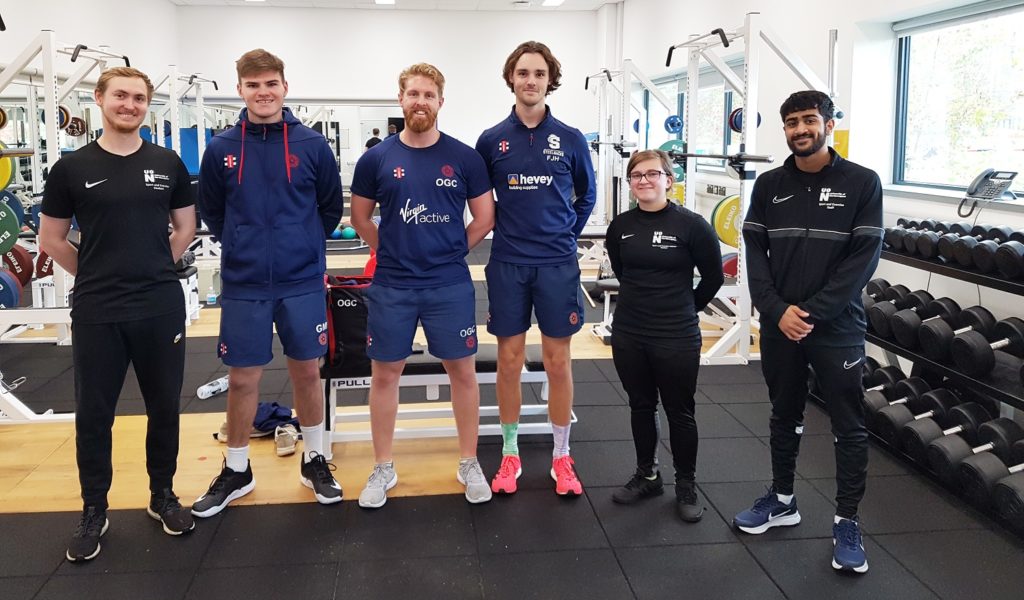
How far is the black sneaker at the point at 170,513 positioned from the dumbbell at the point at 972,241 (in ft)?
10.0

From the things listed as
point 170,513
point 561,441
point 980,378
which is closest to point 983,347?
point 980,378

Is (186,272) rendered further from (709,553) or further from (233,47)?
(233,47)

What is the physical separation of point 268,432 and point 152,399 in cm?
100

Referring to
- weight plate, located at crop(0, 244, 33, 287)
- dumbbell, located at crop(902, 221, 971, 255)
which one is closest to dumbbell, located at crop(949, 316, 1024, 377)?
dumbbell, located at crop(902, 221, 971, 255)

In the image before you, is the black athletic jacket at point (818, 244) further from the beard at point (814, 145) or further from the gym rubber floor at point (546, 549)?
the gym rubber floor at point (546, 549)

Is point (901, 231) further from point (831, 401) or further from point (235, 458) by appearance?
point (235, 458)

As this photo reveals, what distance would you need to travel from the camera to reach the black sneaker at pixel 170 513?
2.52 m

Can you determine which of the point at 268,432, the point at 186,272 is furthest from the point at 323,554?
the point at 186,272

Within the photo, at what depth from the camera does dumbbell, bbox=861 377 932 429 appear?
326 cm

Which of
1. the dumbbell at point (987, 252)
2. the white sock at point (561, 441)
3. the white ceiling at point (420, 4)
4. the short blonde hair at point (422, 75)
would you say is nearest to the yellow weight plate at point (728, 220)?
the dumbbell at point (987, 252)

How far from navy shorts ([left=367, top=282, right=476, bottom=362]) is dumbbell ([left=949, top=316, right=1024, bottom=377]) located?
1846 millimetres

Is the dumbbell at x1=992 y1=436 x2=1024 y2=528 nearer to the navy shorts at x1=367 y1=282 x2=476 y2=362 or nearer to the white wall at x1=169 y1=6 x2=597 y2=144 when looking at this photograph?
the navy shorts at x1=367 y1=282 x2=476 y2=362

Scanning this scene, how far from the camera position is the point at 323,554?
241cm

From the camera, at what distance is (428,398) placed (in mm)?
3275
